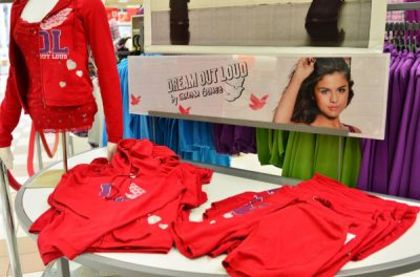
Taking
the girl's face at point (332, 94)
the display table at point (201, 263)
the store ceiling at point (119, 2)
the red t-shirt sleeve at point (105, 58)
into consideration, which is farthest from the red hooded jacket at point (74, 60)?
the store ceiling at point (119, 2)

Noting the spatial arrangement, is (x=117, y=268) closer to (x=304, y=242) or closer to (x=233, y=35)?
(x=304, y=242)

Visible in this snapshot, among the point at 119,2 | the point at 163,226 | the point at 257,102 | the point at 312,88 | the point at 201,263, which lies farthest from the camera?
the point at 119,2

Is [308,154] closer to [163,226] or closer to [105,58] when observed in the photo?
[163,226]

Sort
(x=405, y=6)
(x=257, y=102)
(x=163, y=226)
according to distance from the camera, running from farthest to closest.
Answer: (x=257, y=102), (x=405, y=6), (x=163, y=226)

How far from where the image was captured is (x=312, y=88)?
146 centimetres

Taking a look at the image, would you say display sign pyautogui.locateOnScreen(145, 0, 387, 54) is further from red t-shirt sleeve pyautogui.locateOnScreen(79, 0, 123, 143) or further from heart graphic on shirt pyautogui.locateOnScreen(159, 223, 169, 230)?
heart graphic on shirt pyautogui.locateOnScreen(159, 223, 169, 230)

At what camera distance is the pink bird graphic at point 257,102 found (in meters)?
1.57

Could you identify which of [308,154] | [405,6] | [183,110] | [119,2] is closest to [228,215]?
[308,154]

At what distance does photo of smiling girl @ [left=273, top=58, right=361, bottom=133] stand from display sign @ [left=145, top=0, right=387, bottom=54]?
91 millimetres

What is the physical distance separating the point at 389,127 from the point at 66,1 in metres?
1.18

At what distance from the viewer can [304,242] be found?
101 cm

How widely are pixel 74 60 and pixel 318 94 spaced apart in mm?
858

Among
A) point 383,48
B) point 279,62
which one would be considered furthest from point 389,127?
point 279,62

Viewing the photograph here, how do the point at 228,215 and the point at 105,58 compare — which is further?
the point at 105,58
